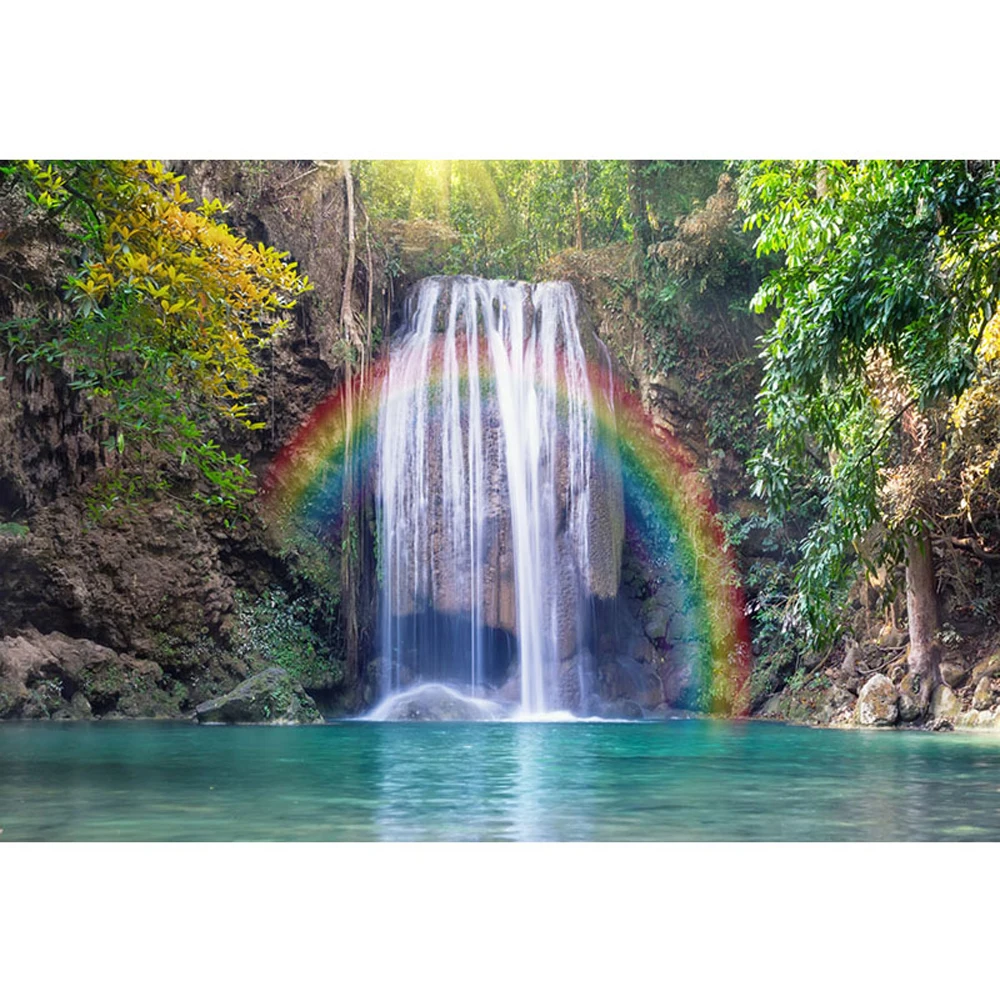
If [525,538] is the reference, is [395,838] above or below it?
below

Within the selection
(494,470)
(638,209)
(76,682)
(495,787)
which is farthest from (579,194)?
(495,787)

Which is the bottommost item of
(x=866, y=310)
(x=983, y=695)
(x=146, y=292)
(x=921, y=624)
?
(x=983, y=695)

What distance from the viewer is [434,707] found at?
31.2 feet

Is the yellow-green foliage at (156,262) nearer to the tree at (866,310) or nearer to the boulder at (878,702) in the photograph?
the tree at (866,310)

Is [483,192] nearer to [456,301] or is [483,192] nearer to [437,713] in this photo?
[456,301]

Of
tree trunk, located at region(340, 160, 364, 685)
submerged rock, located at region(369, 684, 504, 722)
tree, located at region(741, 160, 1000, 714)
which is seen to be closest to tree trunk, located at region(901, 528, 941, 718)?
submerged rock, located at region(369, 684, 504, 722)

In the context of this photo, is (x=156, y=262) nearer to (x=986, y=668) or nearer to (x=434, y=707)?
(x=434, y=707)

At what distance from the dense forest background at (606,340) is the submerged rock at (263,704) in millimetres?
A: 723

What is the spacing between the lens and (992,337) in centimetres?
513

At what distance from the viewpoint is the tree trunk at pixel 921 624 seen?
8.19m

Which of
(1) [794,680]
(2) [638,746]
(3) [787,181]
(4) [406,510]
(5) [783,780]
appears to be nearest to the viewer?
(3) [787,181]

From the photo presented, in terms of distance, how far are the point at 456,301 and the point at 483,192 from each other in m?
1.01

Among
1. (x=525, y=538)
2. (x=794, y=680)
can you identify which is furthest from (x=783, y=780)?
(x=525, y=538)

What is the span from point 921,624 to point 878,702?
67cm
